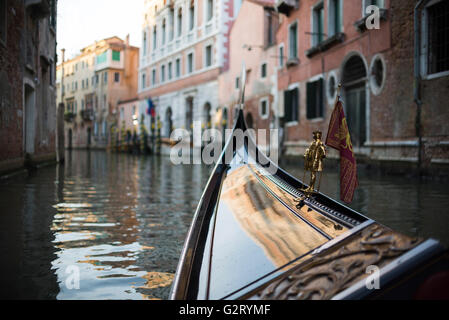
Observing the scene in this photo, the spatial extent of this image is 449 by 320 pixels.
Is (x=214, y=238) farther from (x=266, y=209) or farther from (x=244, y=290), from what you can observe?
(x=244, y=290)

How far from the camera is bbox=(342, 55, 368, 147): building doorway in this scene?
10.5 meters

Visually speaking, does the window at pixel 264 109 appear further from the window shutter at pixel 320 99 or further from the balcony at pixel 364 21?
the balcony at pixel 364 21

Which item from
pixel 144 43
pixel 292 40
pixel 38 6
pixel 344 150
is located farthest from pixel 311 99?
pixel 144 43

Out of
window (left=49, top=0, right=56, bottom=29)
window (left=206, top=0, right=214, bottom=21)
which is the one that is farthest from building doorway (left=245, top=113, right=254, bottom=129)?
window (left=49, top=0, right=56, bottom=29)

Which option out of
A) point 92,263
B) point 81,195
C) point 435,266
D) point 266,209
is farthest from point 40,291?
point 81,195

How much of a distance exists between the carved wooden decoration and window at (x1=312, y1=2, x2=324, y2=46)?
12081 mm

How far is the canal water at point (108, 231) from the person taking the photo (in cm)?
207

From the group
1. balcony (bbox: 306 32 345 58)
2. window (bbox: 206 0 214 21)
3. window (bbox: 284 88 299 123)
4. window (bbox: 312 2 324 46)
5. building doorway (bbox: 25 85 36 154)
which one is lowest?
building doorway (bbox: 25 85 36 154)

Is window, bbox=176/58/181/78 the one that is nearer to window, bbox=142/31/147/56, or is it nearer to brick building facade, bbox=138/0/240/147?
brick building facade, bbox=138/0/240/147

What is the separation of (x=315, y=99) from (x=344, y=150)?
10912mm

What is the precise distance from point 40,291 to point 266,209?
1040mm

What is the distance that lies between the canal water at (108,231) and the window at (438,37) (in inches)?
93.8

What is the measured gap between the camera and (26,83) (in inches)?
342

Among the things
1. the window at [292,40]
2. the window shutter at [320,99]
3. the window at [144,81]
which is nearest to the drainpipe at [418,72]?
the window shutter at [320,99]
